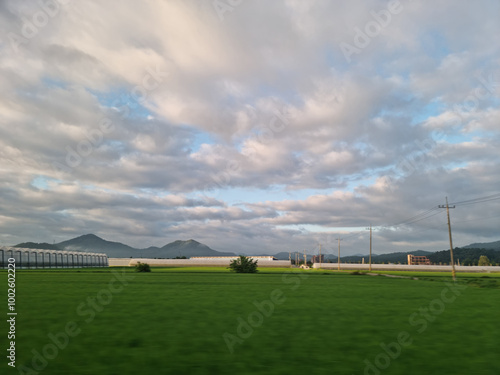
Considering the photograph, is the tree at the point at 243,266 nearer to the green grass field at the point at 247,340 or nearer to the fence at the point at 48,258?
the fence at the point at 48,258

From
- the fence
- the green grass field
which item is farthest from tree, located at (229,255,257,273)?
the green grass field

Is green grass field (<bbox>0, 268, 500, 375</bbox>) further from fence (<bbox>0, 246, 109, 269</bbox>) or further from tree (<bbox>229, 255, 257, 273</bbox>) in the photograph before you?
fence (<bbox>0, 246, 109, 269</bbox>)

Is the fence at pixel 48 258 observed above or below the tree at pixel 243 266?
above

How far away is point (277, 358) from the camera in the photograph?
10.1 m

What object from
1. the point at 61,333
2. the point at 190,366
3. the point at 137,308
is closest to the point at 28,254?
the point at 137,308

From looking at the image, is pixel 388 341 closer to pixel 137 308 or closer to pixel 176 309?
pixel 176 309

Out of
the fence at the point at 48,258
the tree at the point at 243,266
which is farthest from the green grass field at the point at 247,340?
the fence at the point at 48,258

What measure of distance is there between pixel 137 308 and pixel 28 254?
239 ft

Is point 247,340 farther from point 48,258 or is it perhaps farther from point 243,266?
point 48,258

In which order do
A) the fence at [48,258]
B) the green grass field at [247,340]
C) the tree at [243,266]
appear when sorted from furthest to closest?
the tree at [243,266] < the fence at [48,258] < the green grass field at [247,340]

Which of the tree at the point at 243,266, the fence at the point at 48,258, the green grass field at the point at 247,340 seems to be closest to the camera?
the green grass field at the point at 247,340

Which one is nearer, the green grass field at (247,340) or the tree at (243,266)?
the green grass field at (247,340)

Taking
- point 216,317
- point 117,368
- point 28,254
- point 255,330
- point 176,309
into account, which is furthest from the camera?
point 28,254

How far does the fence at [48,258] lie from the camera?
74312mm
